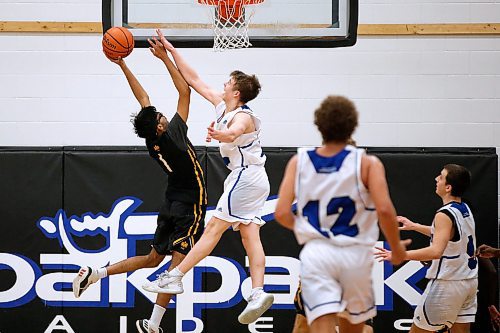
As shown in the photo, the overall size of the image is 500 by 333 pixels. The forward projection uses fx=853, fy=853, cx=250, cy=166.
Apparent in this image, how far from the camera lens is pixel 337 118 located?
15.5 ft

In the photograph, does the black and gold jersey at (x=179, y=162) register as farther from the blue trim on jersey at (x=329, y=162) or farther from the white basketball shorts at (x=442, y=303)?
the blue trim on jersey at (x=329, y=162)

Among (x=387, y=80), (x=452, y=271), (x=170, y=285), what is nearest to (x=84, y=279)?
(x=170, y=285)

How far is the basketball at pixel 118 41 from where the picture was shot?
6.98 m

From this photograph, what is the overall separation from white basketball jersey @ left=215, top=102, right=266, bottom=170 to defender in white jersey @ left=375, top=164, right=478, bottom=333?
1.45 m

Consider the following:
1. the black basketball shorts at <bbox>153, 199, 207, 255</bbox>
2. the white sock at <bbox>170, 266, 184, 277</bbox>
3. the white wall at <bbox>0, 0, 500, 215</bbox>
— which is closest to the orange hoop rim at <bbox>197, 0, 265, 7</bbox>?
the black basketball shorts at <bbox>153, 199, 207, 255</bbox>

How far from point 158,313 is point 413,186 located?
3.47 meters

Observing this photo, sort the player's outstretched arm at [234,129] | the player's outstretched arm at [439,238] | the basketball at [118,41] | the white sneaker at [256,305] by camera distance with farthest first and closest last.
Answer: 1. the basketball at [118,41]
2. the white sneaker at [256,305]
3. the player's outstretched arm at [439,238]
4. the player's outstretched arm at [234,129]

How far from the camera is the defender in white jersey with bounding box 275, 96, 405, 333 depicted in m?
4.73

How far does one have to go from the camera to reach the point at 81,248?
9.41 meters

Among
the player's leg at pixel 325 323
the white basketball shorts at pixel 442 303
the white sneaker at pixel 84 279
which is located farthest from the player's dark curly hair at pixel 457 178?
the white sneaker at pixel 84 279

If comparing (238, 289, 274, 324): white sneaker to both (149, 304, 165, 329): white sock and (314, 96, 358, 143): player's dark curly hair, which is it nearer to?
(149, 304, 165, 329): white sock

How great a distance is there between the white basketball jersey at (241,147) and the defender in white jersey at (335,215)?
2041 mm

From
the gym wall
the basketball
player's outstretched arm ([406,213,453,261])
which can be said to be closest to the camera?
player's outstretched arm ([406,213,453,261])

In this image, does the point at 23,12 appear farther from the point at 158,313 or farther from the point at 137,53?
the point at 158,313
